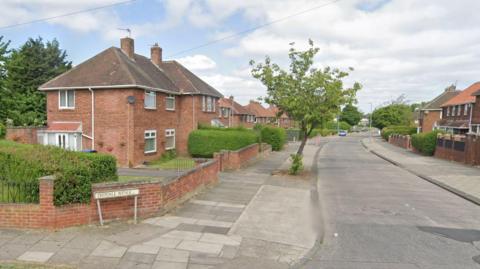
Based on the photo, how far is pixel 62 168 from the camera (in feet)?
20.6

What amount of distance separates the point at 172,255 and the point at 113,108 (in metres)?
14.4

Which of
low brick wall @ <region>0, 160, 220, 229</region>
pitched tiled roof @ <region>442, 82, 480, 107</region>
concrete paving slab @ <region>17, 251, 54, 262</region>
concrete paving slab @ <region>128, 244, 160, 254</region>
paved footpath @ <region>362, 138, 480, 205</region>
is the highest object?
pitched tiled roof @ <region>442, 82, 480, 107</region>

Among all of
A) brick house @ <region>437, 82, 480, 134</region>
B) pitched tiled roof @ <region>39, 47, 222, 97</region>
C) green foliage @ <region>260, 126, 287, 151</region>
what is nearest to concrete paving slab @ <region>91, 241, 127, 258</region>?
pitched tiled roof @ <region>39, 47, 222, 97</region>

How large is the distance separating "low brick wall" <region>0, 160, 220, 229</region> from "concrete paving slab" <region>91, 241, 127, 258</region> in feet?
3.61

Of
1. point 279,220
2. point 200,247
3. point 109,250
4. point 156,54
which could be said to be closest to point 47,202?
point 109,250

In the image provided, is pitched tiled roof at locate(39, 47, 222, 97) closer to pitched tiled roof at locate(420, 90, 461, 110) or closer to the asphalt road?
the asphalt road

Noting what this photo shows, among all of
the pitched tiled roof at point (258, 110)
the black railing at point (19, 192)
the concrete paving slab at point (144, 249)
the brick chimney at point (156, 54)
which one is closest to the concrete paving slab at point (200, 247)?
the concrete paving slab at point (144, 249)

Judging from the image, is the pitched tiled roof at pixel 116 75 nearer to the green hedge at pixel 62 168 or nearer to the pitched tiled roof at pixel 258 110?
the green hedge at pixel 62 168

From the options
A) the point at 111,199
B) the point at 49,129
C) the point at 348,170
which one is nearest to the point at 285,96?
the point at 348,170

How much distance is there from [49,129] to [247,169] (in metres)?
12.4

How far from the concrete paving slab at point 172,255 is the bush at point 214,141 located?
15310 millimetres

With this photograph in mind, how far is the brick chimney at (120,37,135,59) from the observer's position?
69.7ft

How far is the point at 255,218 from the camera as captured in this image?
7.61 metres

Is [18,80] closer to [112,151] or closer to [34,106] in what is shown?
[34,106]
